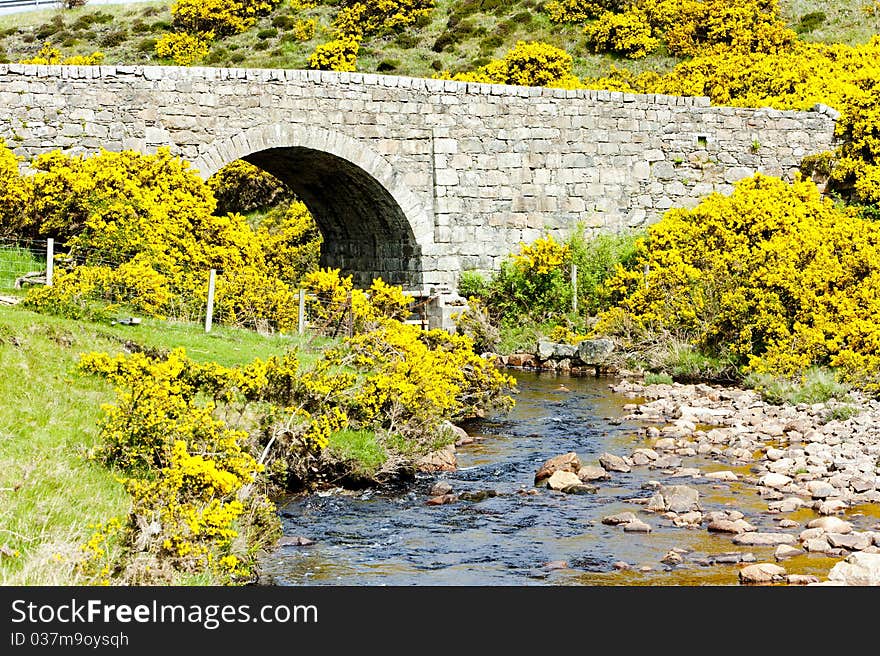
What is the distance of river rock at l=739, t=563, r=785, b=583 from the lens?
7789mm

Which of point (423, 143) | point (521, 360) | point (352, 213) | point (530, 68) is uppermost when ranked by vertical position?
point (530, 68)

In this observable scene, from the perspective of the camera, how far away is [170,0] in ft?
175

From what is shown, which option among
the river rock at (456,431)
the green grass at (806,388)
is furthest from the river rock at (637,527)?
the green grass at (806,388)

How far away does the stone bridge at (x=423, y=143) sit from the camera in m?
19.1

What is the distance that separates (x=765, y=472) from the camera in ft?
37.0

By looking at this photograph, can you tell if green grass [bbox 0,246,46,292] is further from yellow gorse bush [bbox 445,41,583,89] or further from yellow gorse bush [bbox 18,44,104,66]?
yellow gorse bush [bbox 18,44,104,66]

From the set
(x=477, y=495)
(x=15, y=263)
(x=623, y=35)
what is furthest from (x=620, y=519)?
(x=623, y=35)

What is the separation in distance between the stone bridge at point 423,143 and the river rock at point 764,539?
1391 cm

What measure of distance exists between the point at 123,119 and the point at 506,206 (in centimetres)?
818

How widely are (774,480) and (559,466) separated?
230 centimetres

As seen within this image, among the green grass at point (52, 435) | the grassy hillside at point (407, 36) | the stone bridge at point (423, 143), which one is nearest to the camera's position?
the green grass at point (52, 435)

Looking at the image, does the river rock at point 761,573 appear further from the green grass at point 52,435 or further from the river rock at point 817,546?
the green grass at point 52,435

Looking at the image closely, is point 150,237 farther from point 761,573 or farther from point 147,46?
point 147,46

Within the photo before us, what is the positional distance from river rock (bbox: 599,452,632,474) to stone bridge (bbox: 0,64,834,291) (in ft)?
35.2
